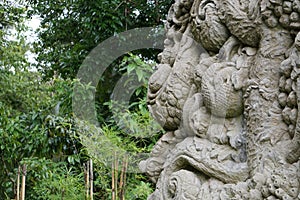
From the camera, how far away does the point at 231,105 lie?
1.62 metres

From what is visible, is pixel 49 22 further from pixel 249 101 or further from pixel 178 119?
pixel 249 101

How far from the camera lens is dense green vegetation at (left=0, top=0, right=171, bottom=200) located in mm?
3902

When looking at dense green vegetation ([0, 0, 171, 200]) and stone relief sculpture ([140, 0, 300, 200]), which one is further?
dense green vegetation ([0, 0, 171, 200])

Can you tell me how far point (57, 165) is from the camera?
444 cm

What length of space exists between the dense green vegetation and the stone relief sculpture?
171cm

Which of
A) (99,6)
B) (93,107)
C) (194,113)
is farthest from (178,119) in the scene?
(99,6)

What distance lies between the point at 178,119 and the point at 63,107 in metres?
2.90

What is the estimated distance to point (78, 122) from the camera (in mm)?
4016

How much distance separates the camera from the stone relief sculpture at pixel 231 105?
143 cm

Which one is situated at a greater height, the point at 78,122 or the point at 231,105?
the point at 231,105

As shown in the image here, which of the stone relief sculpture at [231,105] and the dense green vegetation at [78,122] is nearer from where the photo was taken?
the stone relief sculpture at [231,105]

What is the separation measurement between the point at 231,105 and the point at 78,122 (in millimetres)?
2501

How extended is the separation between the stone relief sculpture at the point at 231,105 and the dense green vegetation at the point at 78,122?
5.61ft

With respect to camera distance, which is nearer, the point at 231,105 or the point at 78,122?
the point at 231,105
